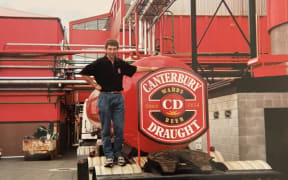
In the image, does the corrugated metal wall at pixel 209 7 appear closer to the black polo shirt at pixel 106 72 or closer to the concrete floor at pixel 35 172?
the concrete floor at pixel 35 172

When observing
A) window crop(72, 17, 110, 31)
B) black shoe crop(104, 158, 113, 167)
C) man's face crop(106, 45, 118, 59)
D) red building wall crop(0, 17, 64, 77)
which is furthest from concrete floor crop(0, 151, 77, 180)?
window crop(72, 17, 110, 31)

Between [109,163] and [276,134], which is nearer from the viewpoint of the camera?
[109,163]

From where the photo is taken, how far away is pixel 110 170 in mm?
3996

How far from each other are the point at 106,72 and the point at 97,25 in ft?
90.4

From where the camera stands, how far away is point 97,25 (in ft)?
102

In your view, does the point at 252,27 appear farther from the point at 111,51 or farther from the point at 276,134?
the point at 111,51

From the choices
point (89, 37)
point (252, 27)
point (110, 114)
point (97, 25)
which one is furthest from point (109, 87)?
point (97, 25)

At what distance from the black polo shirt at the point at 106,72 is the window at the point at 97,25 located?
26386 millimetres

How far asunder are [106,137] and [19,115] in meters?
17.4

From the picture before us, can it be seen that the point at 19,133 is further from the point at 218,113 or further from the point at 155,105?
the point at 155,105

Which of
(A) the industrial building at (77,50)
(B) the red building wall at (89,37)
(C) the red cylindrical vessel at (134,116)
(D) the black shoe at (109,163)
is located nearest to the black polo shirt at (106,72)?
(C) the red cylindrical vessel at (134,116)

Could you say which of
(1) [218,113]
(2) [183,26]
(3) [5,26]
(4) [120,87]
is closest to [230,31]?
(2) [183,26]

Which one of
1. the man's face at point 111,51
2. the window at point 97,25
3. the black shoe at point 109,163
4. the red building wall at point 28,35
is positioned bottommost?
the black shoe at point 109,163

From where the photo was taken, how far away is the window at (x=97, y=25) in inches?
1204
